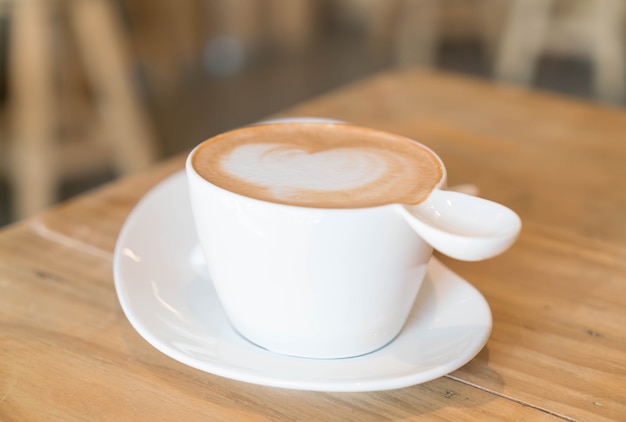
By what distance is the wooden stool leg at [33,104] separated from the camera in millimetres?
1207

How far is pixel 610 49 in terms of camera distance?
6.86ft

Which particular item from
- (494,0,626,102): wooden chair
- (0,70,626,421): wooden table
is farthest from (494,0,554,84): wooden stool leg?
(0,70,626,421): wooden table

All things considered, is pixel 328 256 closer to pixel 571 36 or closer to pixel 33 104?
pixel 33 104

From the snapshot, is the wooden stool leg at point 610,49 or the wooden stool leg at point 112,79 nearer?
the wooden stool leg at point 112,79

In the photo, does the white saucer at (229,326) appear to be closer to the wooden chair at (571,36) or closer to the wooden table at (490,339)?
the wooden table at (490,339)

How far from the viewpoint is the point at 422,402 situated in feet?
1.13

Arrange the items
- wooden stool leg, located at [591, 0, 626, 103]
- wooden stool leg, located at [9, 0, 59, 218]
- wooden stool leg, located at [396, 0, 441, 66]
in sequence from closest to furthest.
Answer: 1. wooden stool leg, located at [9, 0, 59, 218]
2. wooden stool leg, located at [591, 0, 626, 103]
3. wooden stool leg, located at [396, 0, 441, 66]

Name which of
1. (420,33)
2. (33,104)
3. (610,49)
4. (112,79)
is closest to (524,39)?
(610,49)

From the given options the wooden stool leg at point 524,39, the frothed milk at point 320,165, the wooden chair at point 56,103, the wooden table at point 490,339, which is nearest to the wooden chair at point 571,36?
the wooden stool leg at point 524,39

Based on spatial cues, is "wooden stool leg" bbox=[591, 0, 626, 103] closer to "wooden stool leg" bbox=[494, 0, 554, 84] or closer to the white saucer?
"wooden stool leg" bbox=[494, 0, 554, 84]

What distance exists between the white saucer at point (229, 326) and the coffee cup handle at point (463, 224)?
65 millimetres

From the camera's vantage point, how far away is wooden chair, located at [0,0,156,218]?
1220mm

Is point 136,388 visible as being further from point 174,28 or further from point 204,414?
point 174,28

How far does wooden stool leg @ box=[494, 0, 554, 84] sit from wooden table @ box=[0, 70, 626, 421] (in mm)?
1559
